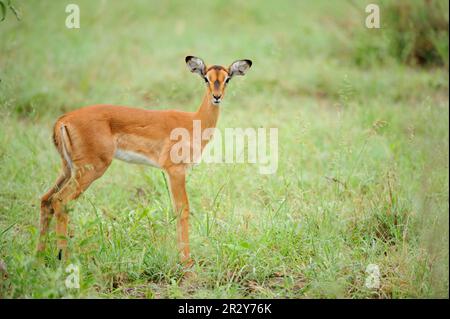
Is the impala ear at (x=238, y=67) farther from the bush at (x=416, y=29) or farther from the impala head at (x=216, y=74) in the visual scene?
the bush at (x=416, y=29)

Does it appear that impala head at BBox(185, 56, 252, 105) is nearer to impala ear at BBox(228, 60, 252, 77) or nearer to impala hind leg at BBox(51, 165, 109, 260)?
impala ear at BBox(228, 60, 252, 77)

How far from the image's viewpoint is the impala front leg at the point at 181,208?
5.35 meters

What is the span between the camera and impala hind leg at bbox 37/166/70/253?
16.7 feet

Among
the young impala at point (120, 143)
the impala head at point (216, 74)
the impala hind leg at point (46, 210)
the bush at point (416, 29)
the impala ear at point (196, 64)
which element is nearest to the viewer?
the impala hind leg at point (46, 210)

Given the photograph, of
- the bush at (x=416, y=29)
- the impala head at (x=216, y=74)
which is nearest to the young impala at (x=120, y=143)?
the impala head at (x=216, y=74)

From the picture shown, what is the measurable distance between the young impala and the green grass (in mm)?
244

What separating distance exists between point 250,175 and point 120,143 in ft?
6.78

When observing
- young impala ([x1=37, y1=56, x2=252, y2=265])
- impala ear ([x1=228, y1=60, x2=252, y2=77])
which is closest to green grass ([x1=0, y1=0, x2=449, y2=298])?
young impala ([x1=37, y1=56, x2=252, y2=265])

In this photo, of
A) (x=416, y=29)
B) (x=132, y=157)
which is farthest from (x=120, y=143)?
(x=416, y=29)

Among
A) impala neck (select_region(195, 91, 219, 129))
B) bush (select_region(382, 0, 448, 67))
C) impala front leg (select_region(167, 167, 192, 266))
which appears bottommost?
impala front leg (select_region(167, 167, 192, 266))

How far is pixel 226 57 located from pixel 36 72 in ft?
10.7

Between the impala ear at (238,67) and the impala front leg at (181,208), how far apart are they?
1.04 m

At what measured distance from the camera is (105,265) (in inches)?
196

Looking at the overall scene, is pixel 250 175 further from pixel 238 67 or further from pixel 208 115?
pixel 238 67
